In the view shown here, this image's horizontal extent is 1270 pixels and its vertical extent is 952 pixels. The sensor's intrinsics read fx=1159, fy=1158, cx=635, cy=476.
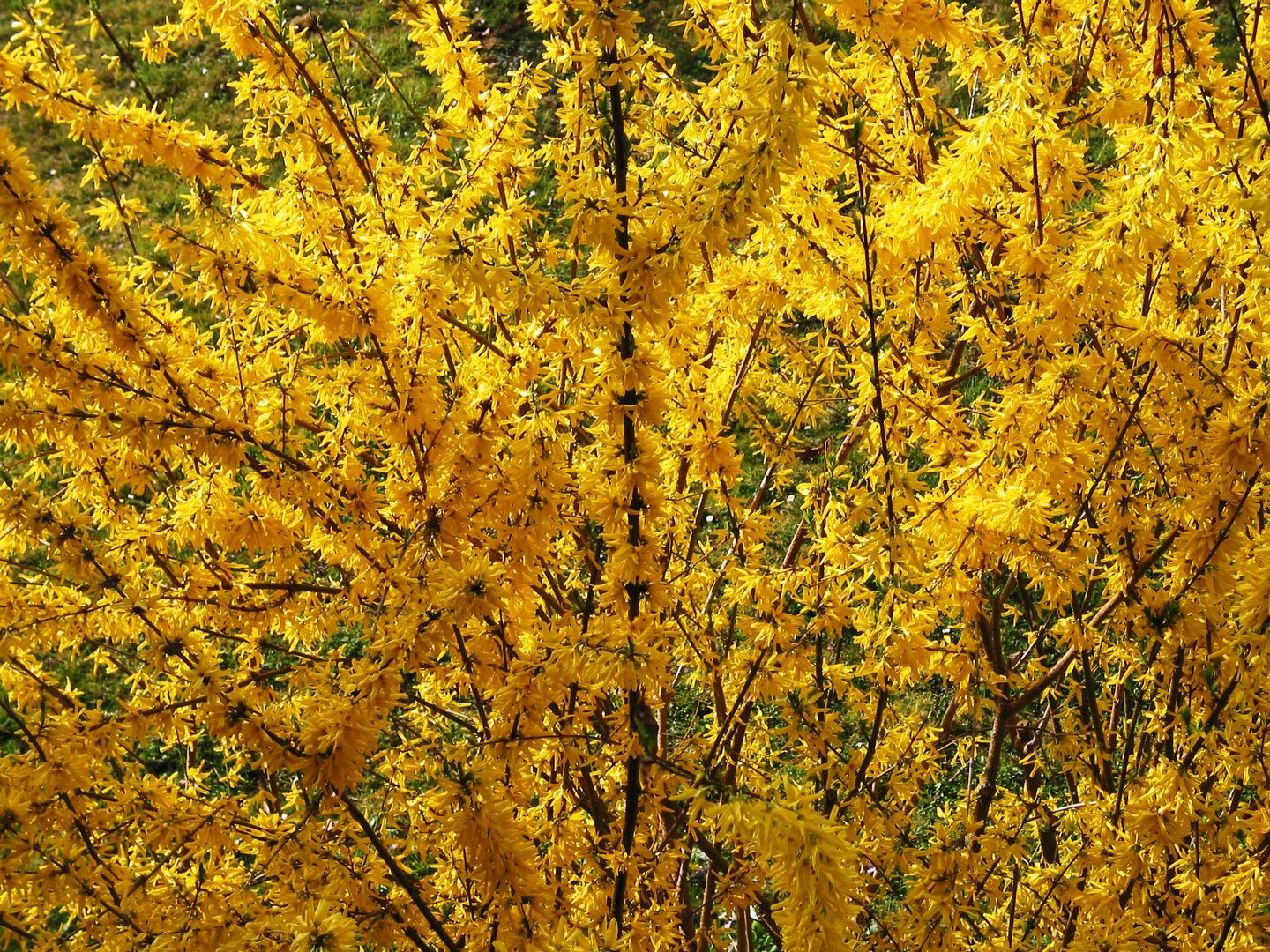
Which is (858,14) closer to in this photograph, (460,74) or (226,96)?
(460,74)

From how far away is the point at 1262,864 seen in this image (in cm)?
230

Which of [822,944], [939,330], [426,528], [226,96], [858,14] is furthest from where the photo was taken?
[226,96]

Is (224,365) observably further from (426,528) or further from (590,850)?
(590,850)

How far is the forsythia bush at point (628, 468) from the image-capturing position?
6.51 ft

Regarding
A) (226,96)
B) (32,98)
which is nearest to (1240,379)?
(32,98)

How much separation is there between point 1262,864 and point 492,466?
1720 millimetres

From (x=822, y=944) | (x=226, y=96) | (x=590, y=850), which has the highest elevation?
(x=226, y=96)

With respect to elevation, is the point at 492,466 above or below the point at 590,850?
above

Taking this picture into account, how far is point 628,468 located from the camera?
2008mm

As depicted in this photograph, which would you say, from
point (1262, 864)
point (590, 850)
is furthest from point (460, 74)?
point (1262, 864)

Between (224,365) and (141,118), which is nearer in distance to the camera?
(141,118)

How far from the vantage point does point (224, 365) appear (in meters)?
2.55

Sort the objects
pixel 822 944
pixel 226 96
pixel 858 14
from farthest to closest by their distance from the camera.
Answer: pixel 226 96 < pixel 858 14 < pixel 822 944

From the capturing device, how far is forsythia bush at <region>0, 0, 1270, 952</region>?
198cm
